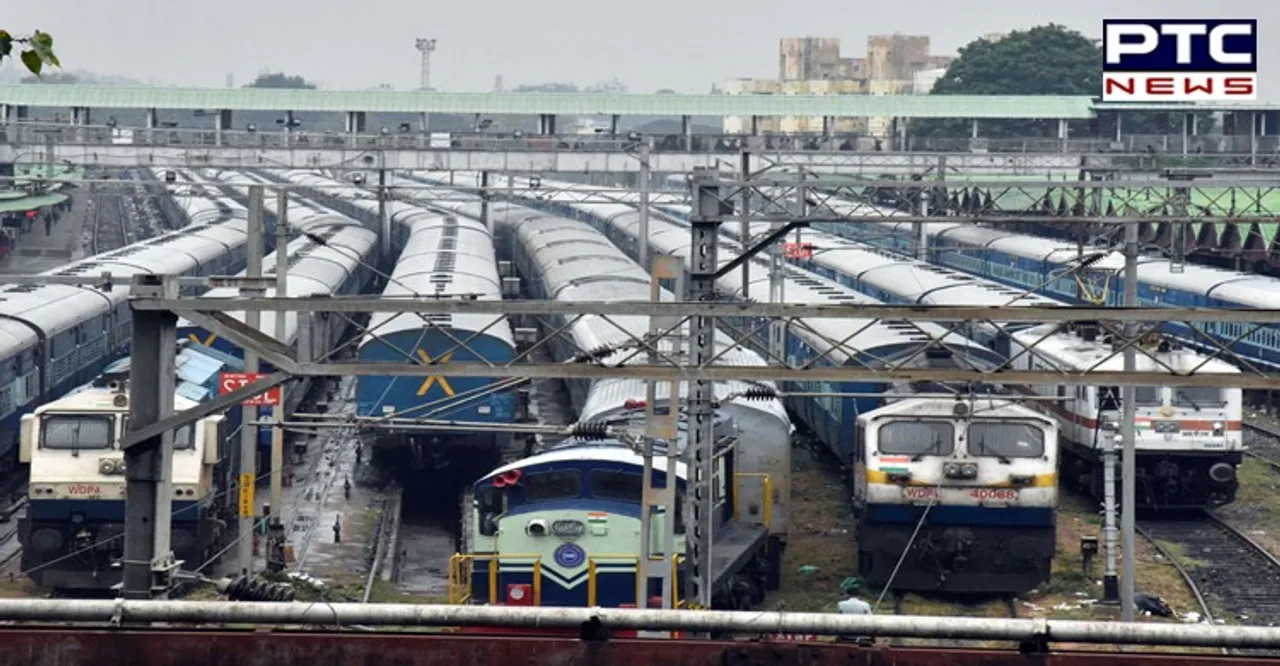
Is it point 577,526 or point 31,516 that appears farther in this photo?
point 31,516

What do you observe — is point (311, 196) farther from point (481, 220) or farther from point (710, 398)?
point (710, 398)

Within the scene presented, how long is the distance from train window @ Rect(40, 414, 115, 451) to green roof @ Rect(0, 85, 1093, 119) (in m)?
42.7

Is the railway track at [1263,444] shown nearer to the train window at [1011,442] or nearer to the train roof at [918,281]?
the train roof at [918,281]

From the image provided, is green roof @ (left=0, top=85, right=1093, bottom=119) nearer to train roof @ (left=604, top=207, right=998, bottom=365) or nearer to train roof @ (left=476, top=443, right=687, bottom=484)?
train roof @ (left=604, top=207, right=998, bottom=365)

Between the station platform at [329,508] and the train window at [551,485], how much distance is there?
4708mm

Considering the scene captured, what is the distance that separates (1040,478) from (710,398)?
16.9 ft

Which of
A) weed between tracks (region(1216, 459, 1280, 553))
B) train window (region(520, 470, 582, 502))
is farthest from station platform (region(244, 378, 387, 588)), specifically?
weed between tracks (region(1216, 459, 1280, 553))

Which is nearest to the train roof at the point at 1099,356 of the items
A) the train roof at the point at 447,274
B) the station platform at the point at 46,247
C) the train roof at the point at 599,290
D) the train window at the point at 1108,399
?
the train window at the point at 1108,399

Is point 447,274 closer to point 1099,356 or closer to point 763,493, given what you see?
point 763,493

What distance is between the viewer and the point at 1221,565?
2764 cm

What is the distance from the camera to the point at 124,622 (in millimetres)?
11641

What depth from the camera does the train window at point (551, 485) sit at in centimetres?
2181

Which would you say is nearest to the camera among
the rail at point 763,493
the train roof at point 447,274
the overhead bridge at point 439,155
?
the rail at point 763,493

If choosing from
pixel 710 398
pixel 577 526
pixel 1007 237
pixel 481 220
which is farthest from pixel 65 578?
pixel 481 220
